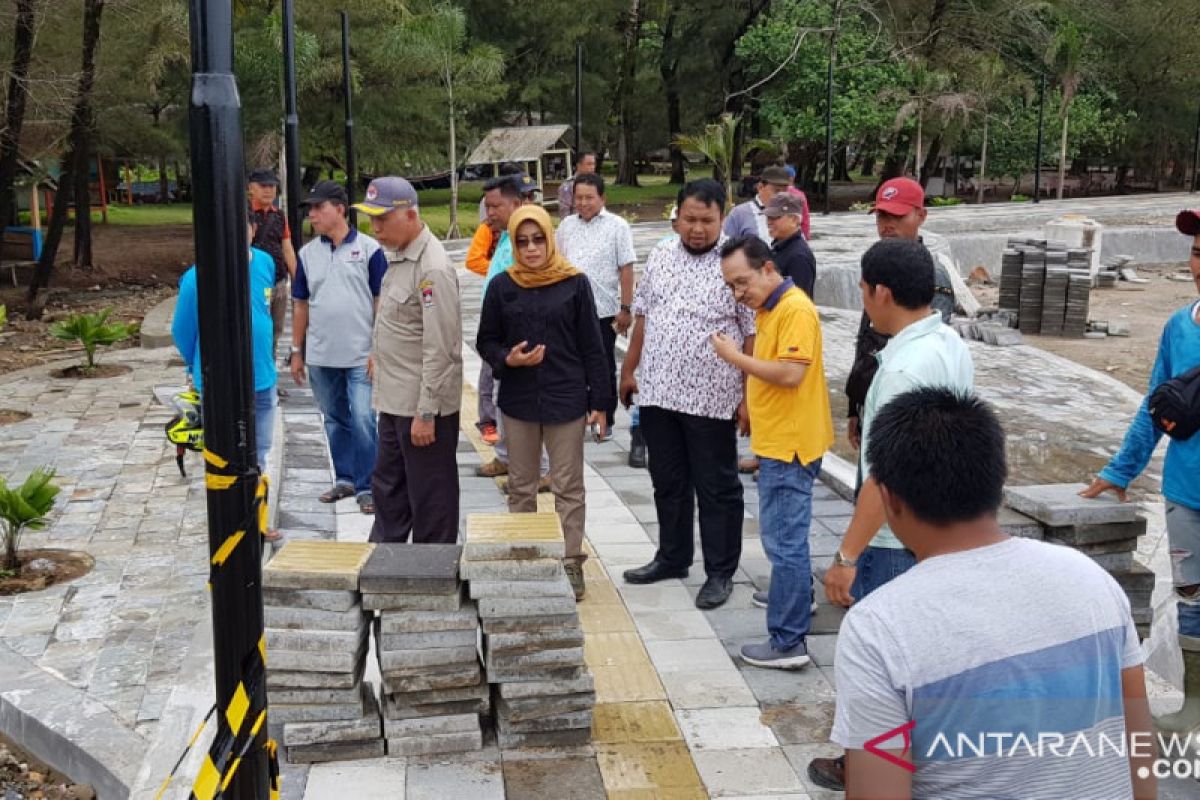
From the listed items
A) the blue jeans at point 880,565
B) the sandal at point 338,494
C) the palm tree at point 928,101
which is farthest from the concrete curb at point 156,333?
the palm tree at point 928,101

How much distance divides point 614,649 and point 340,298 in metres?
3.00

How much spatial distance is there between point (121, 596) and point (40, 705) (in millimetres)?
1399

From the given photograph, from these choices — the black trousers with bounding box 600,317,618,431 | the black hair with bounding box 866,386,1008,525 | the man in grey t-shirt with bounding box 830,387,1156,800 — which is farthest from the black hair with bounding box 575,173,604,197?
the man in grey t-shirt with bounding box 830,387,1156,800

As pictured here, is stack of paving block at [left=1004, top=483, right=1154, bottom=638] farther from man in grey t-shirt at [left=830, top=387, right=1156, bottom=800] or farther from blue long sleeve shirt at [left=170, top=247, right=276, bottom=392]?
blue long sleeve shirt at [left=170, top=247, right=276, bottom=392]

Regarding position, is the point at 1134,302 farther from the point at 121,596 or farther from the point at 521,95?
the point at 521,95

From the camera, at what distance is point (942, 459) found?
6.88 feet

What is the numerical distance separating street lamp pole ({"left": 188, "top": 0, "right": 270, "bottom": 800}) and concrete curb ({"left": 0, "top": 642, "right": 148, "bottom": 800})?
164 centimetres

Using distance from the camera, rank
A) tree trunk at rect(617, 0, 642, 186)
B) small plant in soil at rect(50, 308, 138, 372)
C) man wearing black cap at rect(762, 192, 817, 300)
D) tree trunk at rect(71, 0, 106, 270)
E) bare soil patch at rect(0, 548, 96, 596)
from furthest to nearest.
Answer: tree trunk at rect(617, 0, 642, 186)
tree trunk at rect(71, 0, 106, 270)
small plant in soil at rect(50, 308, 138, 372)
man wearing black cap at rect(762, 192, 817, 300)
bare soil patch at rect(0, 548, 96, 596)

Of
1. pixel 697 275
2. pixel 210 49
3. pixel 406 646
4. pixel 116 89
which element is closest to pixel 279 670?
pixel 406 646

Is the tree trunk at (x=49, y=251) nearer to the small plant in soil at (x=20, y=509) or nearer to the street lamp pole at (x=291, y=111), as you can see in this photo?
the street lamp pole at (x=291, y=111)

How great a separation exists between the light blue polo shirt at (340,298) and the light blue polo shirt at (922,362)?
406 centimetres

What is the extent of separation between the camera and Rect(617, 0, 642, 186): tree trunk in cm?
4000

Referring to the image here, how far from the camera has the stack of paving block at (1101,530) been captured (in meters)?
5.14

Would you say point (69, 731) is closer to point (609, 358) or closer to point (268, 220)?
point (609, 358)
